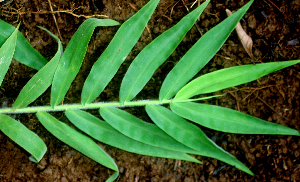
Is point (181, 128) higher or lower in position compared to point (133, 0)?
lower

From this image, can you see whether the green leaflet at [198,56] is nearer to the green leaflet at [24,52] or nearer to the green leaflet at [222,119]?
the green leaflet at [222,119]

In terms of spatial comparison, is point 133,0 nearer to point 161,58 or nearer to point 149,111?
point 161,58

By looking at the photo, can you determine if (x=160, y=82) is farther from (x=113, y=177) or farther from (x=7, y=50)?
(x=7, y=50)

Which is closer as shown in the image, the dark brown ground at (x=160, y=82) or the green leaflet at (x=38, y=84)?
the green leaflet at (x=38, y=84)

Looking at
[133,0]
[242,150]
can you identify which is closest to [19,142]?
[133,0]

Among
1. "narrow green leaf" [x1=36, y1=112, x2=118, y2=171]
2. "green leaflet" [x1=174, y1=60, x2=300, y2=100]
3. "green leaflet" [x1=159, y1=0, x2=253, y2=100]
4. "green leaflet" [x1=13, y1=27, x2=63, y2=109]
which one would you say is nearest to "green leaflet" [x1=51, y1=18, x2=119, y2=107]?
"green leaflet" [x1=13, y1=27, x2=63, y2=109]

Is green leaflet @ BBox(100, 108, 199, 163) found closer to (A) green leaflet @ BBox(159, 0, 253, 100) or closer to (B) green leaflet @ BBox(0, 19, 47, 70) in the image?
(A) green leaflet @ BBox(159, 0, 253, 100)

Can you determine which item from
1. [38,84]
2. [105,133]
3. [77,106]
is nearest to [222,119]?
[105,133]

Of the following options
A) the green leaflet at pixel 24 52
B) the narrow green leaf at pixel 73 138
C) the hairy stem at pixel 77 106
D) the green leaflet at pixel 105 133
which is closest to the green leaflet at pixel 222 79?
the hairy stem at pixel 77 106
